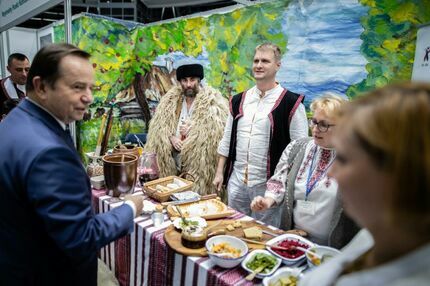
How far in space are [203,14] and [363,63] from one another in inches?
99.4

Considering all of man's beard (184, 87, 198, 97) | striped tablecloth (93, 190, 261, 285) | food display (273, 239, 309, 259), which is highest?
man's beard (184, 87, 198, 97)

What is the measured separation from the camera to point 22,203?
1097mm

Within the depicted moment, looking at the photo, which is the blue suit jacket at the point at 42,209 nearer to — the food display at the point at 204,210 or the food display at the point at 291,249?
the food display at the point at 204,210

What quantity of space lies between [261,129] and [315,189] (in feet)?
2.92

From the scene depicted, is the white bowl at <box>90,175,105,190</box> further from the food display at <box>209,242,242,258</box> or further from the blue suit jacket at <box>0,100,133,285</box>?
the food display at <box>209,242,242,258</box>

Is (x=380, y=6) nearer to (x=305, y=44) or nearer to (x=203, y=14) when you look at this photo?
(x=305, y=44)

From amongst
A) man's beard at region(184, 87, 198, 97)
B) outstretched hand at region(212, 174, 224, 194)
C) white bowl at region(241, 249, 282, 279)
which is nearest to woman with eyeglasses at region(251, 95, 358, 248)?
white bowl at region(241, 249, 282, 279)

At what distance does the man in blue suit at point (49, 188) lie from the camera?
40.2 inches

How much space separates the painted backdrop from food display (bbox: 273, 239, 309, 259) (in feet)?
6.23

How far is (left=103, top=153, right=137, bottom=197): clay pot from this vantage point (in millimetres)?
1869

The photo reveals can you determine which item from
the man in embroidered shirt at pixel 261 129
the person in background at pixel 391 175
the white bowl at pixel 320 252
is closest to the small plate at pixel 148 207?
the man in embroidered shirt at pixel 261 129

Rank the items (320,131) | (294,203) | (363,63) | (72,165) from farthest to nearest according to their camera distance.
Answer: (363,63)
(294,203)
(320,131)
(72,165)

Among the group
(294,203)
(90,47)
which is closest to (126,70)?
(90,47)

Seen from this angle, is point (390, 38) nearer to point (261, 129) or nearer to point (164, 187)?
point (261, 129)
